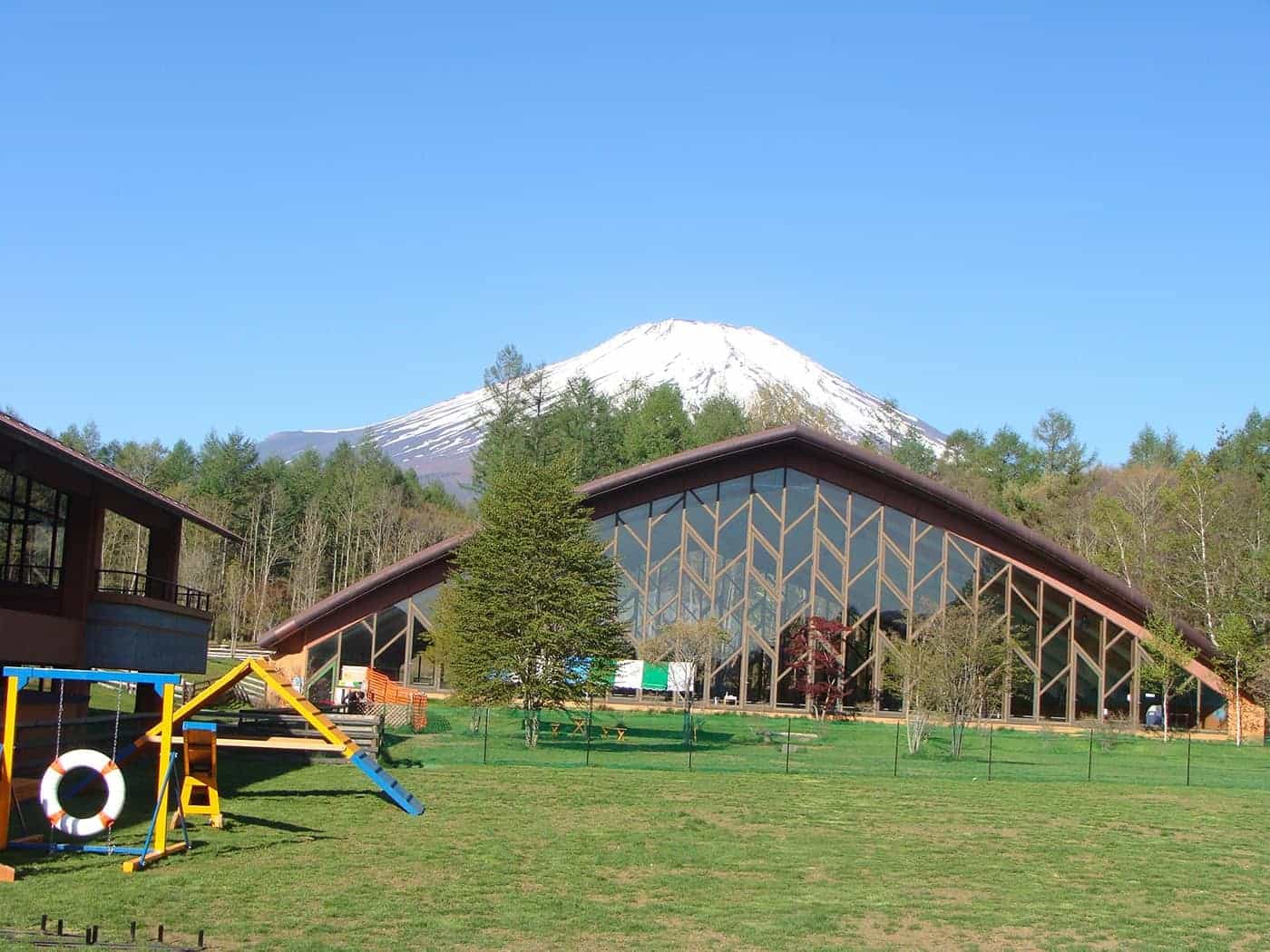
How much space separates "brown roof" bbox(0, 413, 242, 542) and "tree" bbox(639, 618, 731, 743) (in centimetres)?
2035

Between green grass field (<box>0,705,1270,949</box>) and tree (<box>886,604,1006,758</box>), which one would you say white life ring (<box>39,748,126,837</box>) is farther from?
tree (<box>886,604,1006,758</box>)

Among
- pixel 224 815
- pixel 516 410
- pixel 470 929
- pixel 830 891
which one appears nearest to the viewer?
pixel 470 929

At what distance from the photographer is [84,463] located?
2591 centimetres

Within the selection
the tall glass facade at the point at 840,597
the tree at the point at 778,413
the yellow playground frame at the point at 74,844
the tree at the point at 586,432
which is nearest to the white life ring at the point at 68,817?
the yellow playground frame at the point at 74,844

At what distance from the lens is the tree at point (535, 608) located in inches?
1460

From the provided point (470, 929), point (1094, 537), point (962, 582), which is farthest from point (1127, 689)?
point (470, 929)

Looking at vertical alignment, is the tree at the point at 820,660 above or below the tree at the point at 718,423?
below

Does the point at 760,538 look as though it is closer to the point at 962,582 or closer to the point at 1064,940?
the point at 962,582

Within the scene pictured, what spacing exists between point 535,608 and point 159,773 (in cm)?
1901

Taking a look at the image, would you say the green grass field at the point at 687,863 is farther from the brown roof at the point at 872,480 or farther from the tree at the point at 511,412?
the tree at the point at 511,412

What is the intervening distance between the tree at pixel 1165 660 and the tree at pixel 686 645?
1521 cm

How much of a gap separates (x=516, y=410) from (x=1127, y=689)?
161 feet

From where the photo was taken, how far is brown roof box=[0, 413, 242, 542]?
23.1 metres

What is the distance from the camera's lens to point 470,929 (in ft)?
48.6
